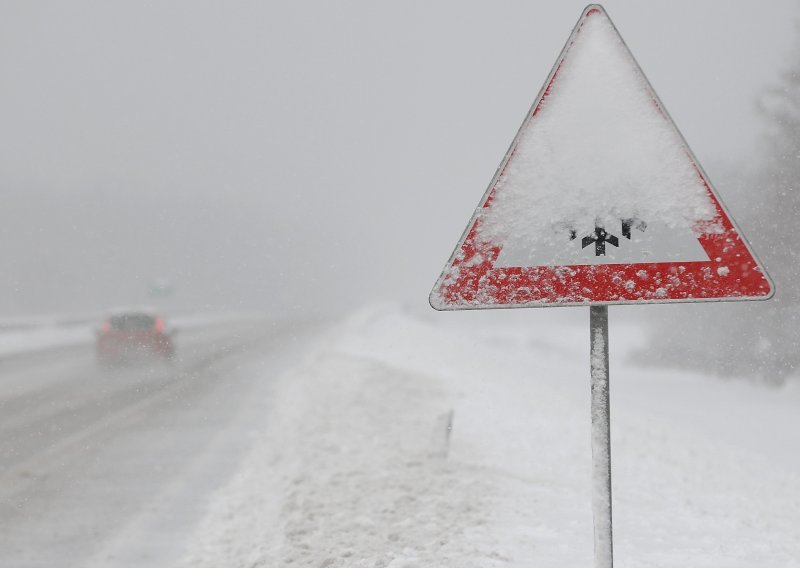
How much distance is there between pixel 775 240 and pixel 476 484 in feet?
50.8

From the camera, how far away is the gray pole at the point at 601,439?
2.35 meters

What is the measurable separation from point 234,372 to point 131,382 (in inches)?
106

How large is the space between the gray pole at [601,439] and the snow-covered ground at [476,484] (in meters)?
1.64

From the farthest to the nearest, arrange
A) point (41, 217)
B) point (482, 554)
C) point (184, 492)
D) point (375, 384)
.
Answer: point (41, 217) → point (375, 384) → point (184, 492) → point (482, 554)

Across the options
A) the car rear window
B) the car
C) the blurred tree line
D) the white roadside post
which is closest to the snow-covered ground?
the white roadside post

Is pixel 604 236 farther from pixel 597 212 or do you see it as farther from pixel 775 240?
pixel 775 240

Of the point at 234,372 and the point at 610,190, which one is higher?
the point at 610,190

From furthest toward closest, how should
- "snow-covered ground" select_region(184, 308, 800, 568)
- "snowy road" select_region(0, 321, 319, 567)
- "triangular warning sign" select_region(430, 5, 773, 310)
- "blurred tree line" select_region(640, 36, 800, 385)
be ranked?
"blurred tree line" select_region(640, 36, 800, 385)
"snowy road" select_region(0, 321, 319, 567)
"snow-covered ground" select_region(184, 308, 800, 568)
"triangular warning sign" select_region(430, 5, 773, 310)

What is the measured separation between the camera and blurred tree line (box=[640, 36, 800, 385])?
1777 centimetres

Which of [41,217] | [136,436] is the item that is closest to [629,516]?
[136,436]

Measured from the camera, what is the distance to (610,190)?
7.68ft

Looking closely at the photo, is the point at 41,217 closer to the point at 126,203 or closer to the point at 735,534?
the point at 126,203

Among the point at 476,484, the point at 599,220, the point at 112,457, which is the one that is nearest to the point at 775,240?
the point at 476,484

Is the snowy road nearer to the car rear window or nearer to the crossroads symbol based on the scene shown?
the car rear window
